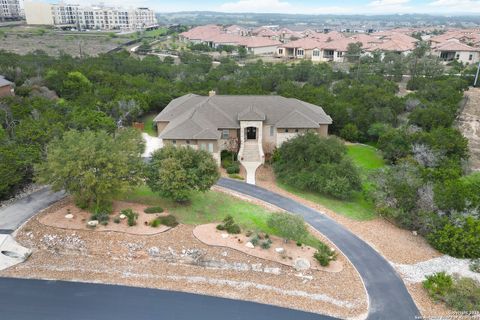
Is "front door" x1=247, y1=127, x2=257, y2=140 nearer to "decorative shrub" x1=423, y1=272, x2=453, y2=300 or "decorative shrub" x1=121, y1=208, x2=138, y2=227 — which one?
"decorative shrub" x1=121, y1=208, x2=138, y2=227

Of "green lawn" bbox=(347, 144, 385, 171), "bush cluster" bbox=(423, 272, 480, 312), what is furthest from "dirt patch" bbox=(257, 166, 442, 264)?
"green lawn" bbox=(347, 144, 385, 171)

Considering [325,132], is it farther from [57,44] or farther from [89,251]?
[57,44]

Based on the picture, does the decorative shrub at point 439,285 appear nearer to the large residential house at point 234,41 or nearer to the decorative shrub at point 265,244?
the decorative shrub at point 265,244

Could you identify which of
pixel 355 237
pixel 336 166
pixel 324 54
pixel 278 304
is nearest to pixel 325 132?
pixel 336 166

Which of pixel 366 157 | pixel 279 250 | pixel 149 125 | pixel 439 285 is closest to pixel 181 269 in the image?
pixel 279 250

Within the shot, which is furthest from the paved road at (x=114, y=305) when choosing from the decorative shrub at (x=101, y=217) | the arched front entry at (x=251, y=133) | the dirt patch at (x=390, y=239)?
the arched front entry at (x=251, y=133)
